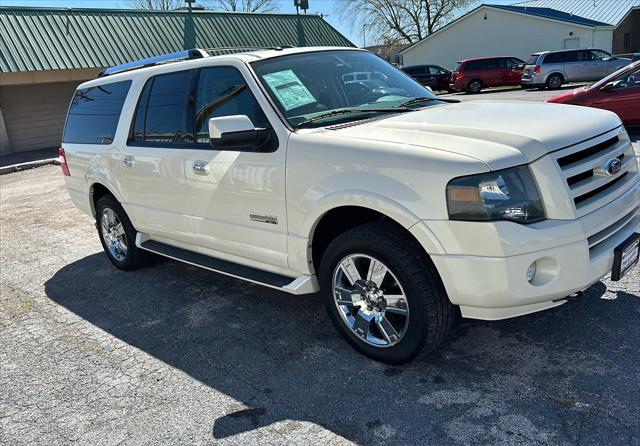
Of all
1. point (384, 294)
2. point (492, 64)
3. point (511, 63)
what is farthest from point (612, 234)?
point (511, 63)

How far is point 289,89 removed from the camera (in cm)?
403

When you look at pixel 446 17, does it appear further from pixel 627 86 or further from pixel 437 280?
pixel 437 280

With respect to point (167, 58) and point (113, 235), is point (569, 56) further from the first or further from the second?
point (113, 235)

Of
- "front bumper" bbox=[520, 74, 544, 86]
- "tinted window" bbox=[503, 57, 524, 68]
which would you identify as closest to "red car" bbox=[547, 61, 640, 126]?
"front bumper" bbox=[520, 74, 544, 86]

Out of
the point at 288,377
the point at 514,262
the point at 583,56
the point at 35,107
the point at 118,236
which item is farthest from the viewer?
the point at 583,56

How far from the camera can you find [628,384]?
3.06 meters

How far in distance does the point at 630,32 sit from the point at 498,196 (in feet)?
161

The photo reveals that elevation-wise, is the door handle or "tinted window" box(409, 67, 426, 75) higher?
"tinted window" box(409, 67, 426, 75)

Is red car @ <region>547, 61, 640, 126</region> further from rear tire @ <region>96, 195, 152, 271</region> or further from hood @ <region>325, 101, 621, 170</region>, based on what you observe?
rear tire @ <region>96, 195, 152, 271</region>

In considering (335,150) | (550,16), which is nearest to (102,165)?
(335,150)

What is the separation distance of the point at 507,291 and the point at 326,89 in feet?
6.68

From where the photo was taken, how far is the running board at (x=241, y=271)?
3.81 metres

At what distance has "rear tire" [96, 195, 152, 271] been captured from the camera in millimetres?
5629

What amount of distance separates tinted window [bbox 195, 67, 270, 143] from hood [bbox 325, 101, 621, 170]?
68 centimetres
